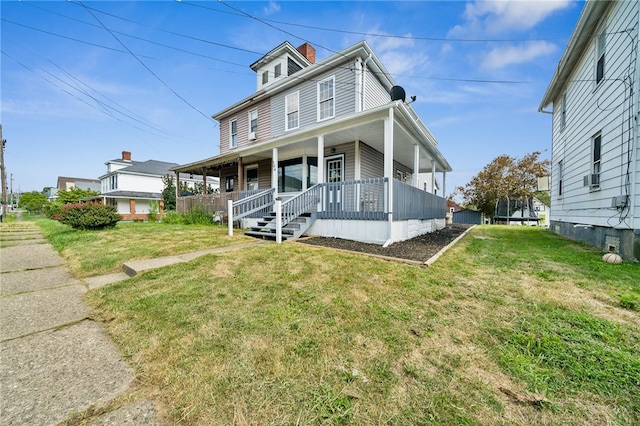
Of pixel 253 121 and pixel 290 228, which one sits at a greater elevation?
pixel 253 121

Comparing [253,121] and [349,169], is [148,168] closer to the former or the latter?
[253,121]

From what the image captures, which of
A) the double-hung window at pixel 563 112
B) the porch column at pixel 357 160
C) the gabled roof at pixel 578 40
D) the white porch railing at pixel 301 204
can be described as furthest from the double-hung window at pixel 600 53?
the white porch railing at pixel 301 204

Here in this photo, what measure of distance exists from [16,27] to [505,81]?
1534 centimetres

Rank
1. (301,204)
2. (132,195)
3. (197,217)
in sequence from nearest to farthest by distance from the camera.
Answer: (301,204), (197,217), (132,195)

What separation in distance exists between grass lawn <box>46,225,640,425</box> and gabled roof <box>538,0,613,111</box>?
670 cm

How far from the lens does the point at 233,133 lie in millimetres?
13844

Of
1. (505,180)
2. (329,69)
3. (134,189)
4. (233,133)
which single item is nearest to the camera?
(329,69)

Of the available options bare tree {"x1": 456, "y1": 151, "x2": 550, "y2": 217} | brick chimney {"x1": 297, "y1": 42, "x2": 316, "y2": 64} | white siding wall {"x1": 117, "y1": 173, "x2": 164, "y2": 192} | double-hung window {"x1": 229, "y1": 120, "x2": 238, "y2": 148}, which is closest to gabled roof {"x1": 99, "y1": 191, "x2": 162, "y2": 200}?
white siding wall {"x1": 117, "y1": 173, "x2": 164, "y2": 192}

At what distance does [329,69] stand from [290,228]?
6771 millimetres

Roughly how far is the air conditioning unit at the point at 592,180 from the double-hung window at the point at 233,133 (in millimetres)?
14222

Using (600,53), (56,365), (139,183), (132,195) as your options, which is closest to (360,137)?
(600,53)

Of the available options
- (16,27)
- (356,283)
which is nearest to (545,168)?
(356,283)

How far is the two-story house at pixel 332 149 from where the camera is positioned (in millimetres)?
6529

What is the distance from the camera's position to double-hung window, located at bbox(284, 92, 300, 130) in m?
10.7
